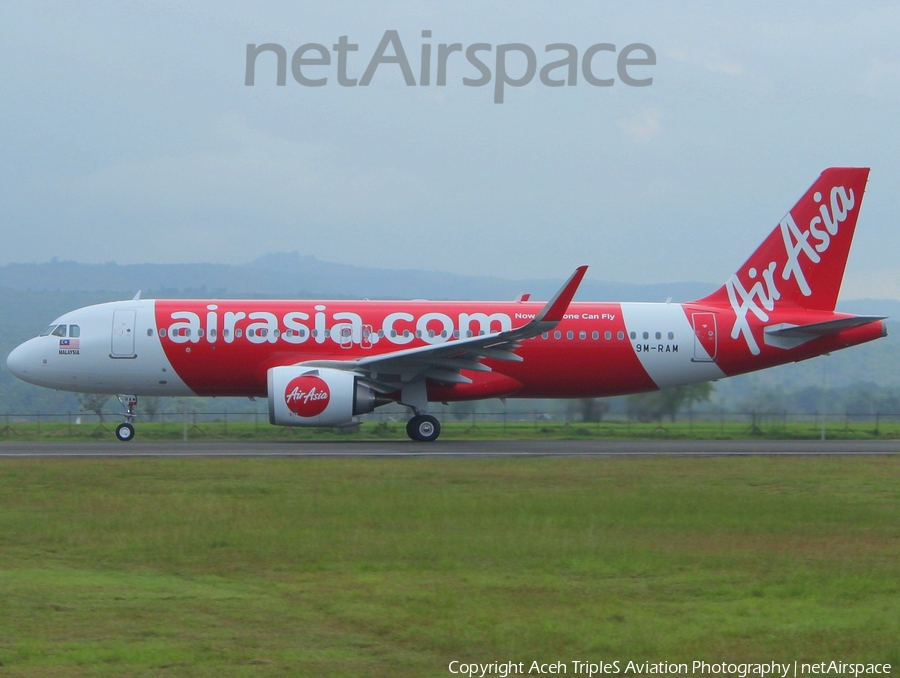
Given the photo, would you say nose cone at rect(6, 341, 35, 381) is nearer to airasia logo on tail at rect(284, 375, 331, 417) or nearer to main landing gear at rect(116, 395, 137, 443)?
main landing gear at rect(116, 395, 137, 443)

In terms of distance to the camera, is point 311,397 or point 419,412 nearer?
point 311,397

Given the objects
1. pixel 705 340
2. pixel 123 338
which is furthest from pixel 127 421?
pixel 705 340

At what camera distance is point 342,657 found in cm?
750

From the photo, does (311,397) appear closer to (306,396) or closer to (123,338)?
(306,396)

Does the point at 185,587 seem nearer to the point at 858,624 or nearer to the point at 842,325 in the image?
the point at 858,624

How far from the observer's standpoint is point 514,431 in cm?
3547

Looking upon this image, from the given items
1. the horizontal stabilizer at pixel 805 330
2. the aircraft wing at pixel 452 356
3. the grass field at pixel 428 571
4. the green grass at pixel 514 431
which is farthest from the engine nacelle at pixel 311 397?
the horizontal stabilizer at pixel 805 330

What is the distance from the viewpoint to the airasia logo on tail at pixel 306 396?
2561cm

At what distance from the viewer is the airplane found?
88.6 feet

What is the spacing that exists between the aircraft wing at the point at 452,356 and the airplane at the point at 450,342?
5 cm

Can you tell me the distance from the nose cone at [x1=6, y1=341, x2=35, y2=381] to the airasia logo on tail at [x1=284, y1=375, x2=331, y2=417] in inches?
293

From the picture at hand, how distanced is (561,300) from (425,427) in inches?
198

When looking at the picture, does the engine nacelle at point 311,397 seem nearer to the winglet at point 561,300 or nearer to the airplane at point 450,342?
the airplane at point 450,342

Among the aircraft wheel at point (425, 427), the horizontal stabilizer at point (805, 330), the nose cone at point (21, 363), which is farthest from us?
the horizontal stabilizer at point (805, 330)
